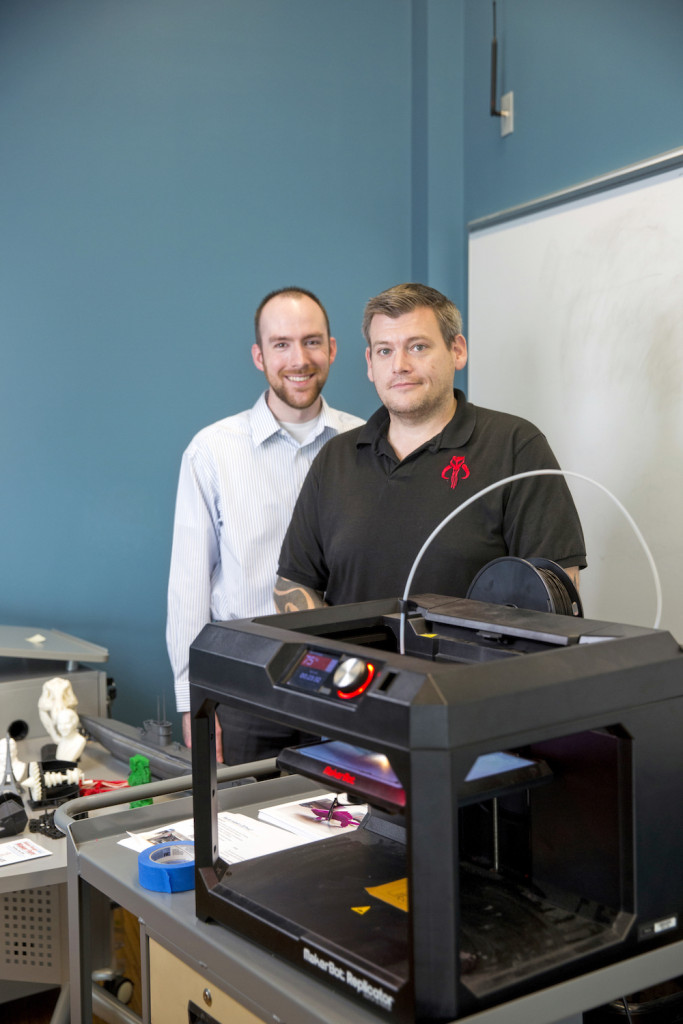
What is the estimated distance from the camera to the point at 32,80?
270cm

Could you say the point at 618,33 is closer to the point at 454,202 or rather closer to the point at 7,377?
the point at 454,202

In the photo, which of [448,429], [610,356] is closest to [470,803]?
[448,429]

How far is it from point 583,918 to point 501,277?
2246mm

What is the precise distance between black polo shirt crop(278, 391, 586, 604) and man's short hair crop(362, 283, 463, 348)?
0.17 m

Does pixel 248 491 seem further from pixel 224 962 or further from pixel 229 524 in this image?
pixel 224 962

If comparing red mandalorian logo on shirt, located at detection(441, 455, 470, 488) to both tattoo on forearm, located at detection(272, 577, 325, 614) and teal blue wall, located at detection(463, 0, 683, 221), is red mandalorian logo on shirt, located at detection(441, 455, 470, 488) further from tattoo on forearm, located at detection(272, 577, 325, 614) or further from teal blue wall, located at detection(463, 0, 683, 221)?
teal blue wall, located at detection(463, 0, 683, 221)

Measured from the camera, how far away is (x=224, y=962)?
949 mm

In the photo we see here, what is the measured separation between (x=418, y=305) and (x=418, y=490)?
0.37 meters

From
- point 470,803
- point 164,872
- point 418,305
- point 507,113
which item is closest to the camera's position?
point 470,803

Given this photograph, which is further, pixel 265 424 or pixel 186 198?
pixel 186 198

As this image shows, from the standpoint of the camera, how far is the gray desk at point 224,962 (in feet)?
2.73

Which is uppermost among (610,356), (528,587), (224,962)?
(610,356)

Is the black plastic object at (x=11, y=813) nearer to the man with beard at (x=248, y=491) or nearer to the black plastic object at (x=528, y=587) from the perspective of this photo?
the man with beard at (x=248, y=491)

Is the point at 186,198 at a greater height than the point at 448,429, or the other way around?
the point at 186,198
